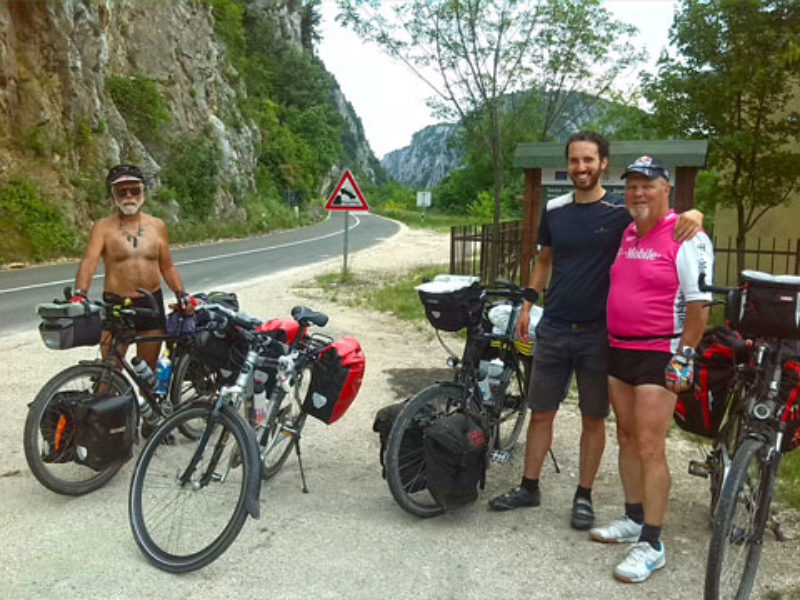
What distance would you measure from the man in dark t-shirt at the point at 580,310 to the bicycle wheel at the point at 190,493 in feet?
4.96

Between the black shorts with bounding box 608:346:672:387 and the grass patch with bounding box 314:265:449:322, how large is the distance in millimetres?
6048

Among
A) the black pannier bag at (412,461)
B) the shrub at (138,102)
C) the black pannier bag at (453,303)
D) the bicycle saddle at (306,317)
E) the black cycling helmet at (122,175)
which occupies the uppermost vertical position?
the shrub at (138,102)

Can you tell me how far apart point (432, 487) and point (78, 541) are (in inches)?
70.9

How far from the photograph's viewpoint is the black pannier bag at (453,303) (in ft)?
13.0

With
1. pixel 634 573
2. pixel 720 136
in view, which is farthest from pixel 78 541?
pixel 720 136

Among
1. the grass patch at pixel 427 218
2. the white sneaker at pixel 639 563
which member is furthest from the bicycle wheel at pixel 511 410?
the grass patch at pixel 427 218

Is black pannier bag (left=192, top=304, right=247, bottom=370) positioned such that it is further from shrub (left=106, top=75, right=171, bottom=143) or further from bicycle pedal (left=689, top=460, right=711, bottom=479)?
shrub (left=106, top=75, right=171, bottom=143)

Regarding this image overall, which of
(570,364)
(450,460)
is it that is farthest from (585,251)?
(450,460)

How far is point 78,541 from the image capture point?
3.59 meters

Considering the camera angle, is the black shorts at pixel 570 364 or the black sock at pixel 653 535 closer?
the black sock at pixel 653 535

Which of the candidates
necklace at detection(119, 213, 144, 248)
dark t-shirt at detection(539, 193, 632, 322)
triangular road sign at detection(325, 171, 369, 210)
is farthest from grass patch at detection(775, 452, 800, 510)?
triangular road sign at detection(325, 171, 369, 210)

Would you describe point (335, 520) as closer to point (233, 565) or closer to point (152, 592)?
point (233, 565)

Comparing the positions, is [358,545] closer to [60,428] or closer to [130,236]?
[60,428]

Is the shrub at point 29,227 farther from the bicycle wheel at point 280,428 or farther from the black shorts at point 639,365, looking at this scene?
the black shorts at point 639,365
